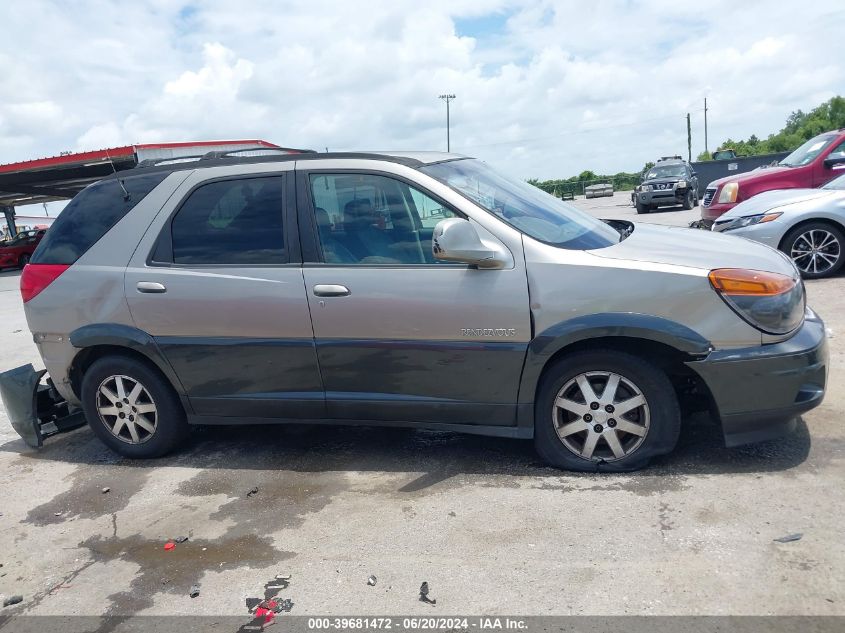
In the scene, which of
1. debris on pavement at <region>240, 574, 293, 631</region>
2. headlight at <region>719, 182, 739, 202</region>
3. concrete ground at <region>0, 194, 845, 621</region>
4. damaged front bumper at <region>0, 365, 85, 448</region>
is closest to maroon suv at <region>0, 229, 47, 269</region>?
damaged front bumper at <region>0, 365, 85, 448</region>

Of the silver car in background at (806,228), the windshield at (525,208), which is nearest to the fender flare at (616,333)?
the windshield at (525,208)

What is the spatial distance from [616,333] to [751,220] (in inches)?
224

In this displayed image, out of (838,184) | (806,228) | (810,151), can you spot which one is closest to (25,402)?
(806,228)

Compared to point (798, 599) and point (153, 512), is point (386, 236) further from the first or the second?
point (798, 599)

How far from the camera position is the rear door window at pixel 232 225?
419cm

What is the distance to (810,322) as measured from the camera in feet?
12.4

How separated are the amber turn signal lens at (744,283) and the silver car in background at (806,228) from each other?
498cm

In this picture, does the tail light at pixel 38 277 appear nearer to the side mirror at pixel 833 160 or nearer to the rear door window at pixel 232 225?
the rear door window at pixel 232 225

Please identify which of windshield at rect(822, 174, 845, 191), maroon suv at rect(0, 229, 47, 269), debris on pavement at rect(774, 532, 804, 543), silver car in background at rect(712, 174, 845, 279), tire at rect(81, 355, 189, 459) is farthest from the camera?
maroon suv at rect(0, 229, 47, 269)

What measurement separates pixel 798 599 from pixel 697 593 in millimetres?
360

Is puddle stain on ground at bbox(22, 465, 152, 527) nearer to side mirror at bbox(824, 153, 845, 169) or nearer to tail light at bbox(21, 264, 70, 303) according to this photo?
tail light at bbox(21, 264, 70, 303)

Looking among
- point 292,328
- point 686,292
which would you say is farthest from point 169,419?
point 686,292

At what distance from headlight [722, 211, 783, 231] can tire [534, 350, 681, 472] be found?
5.45 meters

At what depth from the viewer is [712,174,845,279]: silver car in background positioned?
798 centimetres
